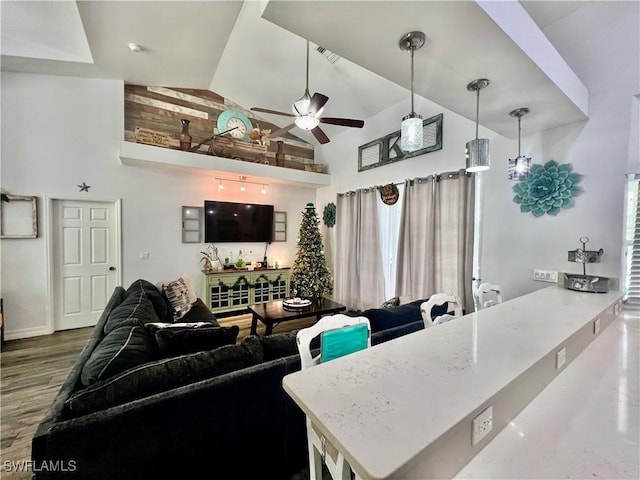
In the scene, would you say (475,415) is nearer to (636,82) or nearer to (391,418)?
(391,418)

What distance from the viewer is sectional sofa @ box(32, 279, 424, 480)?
104 centimetres

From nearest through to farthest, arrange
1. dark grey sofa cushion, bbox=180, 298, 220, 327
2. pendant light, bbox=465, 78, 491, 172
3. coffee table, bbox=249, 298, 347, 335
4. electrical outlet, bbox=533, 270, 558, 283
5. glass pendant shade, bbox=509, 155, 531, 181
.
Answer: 1. pendant light, bbox=465, 78, 491, 172
2. glass pendant shade, bbox=509, 155, 531, 181
3. electrical outlet, bbox=533, 270, 558, 283
4. dark grey sofa cushion, bbox=180, 298, 220, 327
5. coffee table, bbox=249, 298, 347, 335

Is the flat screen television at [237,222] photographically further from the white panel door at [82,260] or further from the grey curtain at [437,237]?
the grey curtain at [437,237]

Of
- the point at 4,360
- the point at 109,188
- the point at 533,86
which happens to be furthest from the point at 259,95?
the point at 4,360

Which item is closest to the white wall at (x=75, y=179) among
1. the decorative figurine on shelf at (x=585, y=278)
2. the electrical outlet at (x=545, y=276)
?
the electrical outlet at (x=545, y=276)

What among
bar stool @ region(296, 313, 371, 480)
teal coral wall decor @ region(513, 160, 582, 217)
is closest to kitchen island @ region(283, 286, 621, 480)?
bar stool @ region(296, 313, 371, 480)

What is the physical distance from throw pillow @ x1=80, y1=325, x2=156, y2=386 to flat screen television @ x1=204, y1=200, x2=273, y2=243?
10.4ft

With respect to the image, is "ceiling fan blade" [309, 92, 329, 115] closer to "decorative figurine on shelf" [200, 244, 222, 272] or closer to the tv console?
the tv console

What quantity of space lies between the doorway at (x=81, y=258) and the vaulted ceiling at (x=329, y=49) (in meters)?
1.79

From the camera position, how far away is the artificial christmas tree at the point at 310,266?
4.82 metres

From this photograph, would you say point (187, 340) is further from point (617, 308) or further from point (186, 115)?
point (186, 115)

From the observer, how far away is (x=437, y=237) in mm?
3352

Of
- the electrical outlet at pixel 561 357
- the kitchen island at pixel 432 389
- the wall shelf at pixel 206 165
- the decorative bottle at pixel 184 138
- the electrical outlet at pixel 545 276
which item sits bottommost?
the electrical outlet at pixel 561 357

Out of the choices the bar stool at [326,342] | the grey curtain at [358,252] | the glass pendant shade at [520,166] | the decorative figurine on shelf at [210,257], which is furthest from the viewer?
the decorative figurine on shelf at [210,257]
